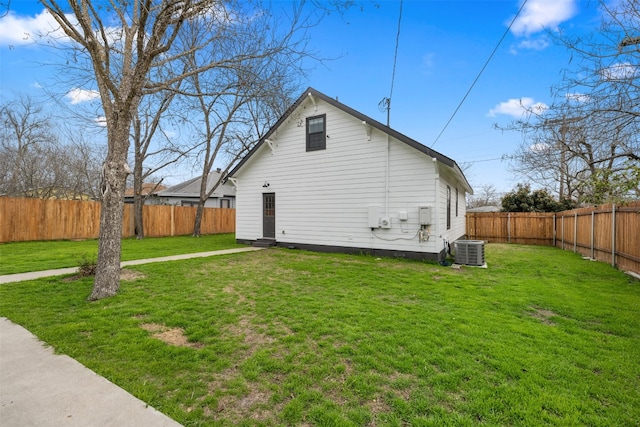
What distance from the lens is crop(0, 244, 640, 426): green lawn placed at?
2.33m

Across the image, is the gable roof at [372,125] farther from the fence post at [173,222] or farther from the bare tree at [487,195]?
the bare tree at [487,195]

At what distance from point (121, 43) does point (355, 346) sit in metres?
7.00

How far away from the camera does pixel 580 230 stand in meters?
11.4

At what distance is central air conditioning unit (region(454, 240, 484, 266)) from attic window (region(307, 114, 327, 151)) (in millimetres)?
5684

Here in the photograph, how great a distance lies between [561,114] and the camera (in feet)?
18.0

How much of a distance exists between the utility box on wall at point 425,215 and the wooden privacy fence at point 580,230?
15.1 feet

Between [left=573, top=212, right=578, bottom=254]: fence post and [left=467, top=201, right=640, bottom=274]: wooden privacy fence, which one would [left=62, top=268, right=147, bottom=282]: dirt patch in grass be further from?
[left=573, top=212, right=578, bottom=254]: fence post

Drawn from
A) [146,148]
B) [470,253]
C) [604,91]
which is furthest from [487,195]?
[146,148]

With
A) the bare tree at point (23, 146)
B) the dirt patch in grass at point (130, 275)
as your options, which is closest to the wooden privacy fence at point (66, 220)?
the bare tree at point (23, 146)

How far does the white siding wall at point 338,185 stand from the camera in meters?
9.42

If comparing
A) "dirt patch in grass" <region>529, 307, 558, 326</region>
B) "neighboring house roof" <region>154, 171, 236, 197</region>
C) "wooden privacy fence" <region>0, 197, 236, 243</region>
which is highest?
"neighboring house roof" <region>154, 171, 236, 197</region>

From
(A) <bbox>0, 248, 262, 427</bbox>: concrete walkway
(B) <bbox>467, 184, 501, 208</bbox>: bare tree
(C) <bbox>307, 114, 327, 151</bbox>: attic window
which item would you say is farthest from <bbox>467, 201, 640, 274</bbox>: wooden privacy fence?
(B) <bbox>467, 184, 501, 208</bbox>: bare tree

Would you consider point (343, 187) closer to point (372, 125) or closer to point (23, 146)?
point (372, 125)

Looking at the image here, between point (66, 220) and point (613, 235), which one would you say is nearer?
point (613, 235)
